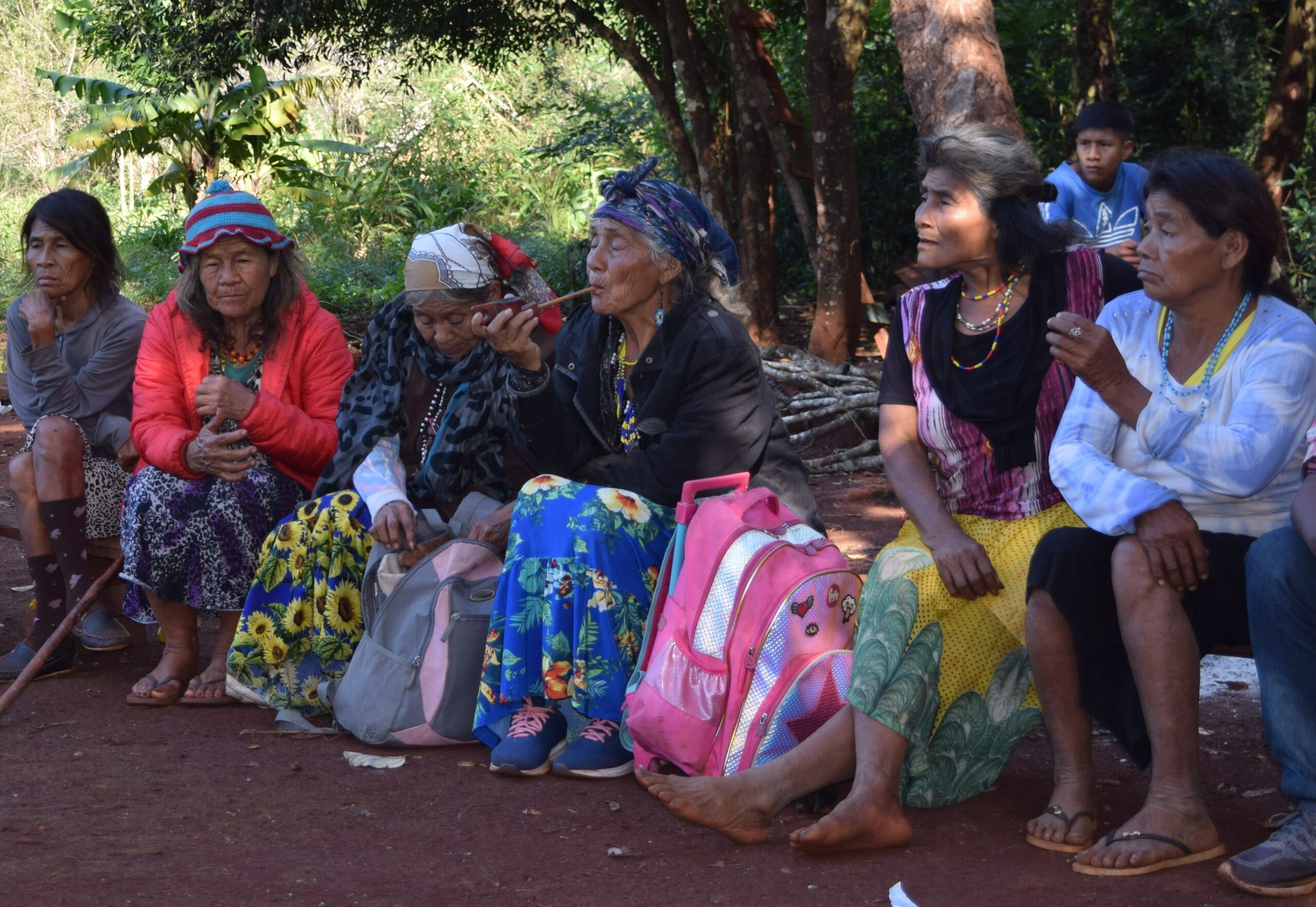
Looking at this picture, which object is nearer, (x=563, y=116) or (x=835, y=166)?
(x=835, y=166)

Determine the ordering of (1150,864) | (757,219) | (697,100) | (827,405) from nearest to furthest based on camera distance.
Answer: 1. (1150,864)
2. (827,405)
3. (697,100)
4. (757,219)

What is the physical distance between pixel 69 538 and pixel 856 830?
293cm

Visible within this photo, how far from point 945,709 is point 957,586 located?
310mm

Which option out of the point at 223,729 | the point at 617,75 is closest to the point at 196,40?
the point at 223,729

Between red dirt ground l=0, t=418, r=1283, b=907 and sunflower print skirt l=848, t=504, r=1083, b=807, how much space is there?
0.37ft

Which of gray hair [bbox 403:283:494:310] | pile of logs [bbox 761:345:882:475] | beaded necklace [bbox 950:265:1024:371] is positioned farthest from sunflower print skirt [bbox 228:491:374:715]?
pile of logs [bbox 761:345:882:475]

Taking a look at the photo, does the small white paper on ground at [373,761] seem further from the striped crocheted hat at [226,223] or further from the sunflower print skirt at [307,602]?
the striped crocheted hat at [226,223]

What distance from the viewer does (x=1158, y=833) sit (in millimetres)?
2688

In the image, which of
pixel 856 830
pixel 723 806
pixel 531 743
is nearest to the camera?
pixel 856 830

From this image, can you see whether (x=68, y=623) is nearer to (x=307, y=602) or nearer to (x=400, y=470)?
(x=307, y=602)

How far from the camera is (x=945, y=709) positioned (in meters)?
3.13

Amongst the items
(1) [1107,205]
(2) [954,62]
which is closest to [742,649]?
(2) [954,62]

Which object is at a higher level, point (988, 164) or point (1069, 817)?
point (988, 164)

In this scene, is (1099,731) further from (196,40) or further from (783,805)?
(196,40)
